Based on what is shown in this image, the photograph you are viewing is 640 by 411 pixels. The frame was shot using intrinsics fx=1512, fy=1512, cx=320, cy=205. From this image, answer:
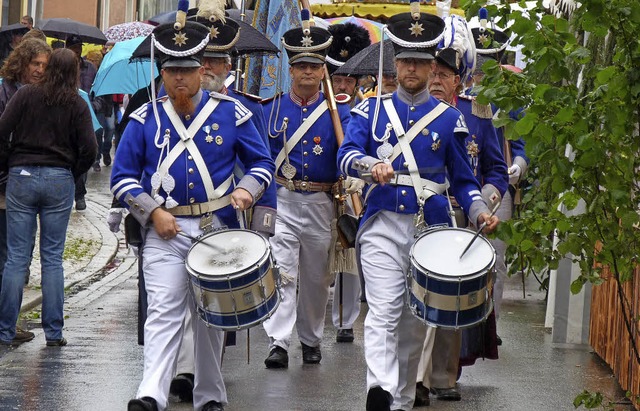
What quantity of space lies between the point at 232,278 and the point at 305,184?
323cm

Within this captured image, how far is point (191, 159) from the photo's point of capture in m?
7.57

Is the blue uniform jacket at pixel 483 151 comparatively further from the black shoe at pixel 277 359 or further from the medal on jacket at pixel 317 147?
the black shoe at pixel 277 359

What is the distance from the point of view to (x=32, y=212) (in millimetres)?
9992

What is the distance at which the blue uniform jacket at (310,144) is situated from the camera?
1012 centimetres

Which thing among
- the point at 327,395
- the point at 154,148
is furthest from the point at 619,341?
the point at 154,148

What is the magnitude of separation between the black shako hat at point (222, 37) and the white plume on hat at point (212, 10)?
0.13 ft

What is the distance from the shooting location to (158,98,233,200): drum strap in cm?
757

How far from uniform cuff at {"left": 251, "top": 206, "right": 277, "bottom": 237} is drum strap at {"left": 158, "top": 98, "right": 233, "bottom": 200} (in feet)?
1.32

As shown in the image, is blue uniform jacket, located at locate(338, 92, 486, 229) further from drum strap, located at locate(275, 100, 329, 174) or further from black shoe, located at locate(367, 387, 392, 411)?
drum strap, located at locate(275, 100, 329, 174)

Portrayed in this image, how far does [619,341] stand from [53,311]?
3649mm

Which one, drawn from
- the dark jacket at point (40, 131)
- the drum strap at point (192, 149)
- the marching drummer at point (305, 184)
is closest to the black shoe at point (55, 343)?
the dark jacket at point (40, 131)

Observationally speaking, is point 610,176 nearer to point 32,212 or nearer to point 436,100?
point 436,100

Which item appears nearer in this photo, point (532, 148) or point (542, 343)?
point (532, 148)

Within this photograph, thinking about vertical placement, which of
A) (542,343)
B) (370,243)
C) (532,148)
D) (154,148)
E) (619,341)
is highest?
(532,148)
